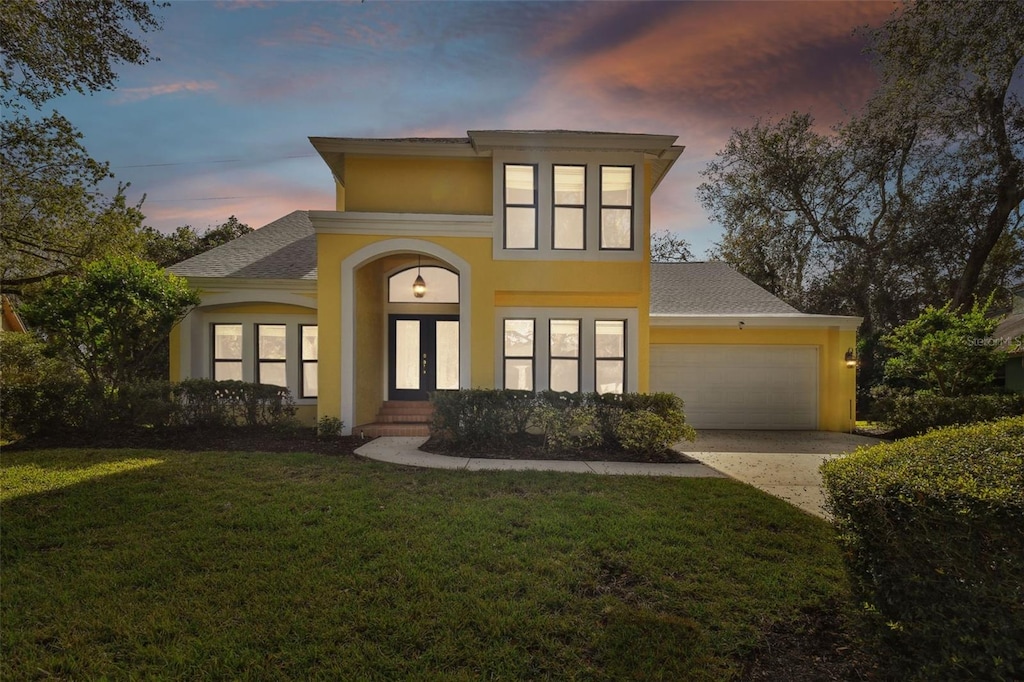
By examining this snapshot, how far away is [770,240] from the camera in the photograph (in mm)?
21578

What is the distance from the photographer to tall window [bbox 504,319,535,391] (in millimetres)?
10023

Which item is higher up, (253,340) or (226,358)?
(253,340)

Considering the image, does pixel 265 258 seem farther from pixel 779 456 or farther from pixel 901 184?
pixel 901 184

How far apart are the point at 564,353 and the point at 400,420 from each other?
4.03 meters

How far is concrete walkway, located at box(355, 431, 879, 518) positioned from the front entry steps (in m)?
0.42

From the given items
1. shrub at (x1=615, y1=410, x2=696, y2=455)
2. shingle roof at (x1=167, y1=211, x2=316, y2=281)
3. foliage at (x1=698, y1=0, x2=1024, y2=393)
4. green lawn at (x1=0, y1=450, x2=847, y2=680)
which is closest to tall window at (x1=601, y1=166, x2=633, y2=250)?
shrub at (x1=615, y1=410, x2=696, y2=455)

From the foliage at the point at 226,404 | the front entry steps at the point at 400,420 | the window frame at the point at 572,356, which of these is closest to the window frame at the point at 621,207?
the window frame at the point at 572,356

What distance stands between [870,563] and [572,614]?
1.80 m

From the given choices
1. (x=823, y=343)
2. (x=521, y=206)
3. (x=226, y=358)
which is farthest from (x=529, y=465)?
(x=823, y=343)

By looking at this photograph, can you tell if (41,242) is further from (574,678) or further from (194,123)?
(574,678)

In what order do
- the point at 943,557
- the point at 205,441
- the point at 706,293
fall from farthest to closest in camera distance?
the point at 706,293, the point at 205,441, the point at 943,557

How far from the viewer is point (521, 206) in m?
9.64

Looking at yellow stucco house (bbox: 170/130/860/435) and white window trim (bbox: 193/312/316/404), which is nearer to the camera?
yellow stucco house (bbox: 170/130/860/435)

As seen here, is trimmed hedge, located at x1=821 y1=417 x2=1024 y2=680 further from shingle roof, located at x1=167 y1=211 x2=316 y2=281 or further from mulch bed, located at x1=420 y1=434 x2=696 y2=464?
shingle roof, located at x1=167 y1=211 x2=316 y2=281
